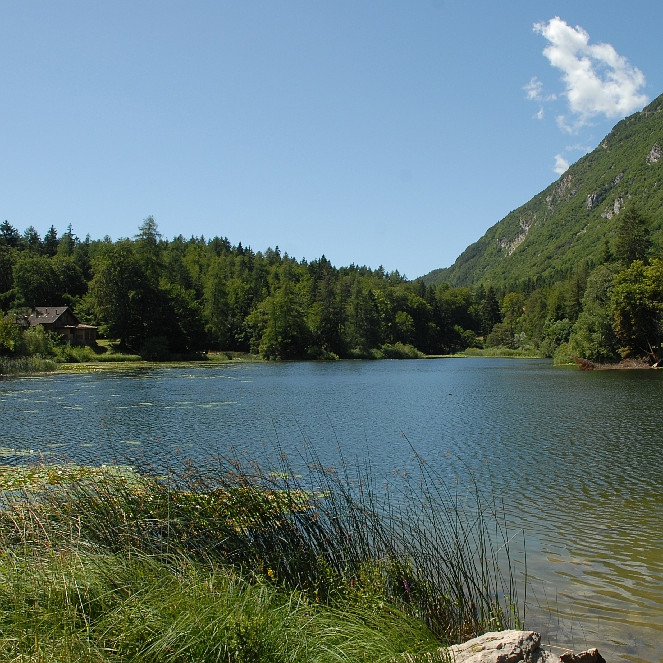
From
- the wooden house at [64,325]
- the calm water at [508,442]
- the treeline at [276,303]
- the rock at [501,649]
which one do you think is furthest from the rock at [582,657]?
the wooden house at [64,325]

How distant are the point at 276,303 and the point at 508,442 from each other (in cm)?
8406

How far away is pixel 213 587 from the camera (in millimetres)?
5953

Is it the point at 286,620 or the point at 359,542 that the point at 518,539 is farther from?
the point at 286,620

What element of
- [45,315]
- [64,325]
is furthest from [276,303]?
[45,315]

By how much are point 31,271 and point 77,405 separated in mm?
79761

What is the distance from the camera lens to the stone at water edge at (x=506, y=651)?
17.1ft

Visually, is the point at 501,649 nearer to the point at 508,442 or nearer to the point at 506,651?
the point at 506,651

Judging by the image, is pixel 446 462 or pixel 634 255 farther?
pixel 634 255

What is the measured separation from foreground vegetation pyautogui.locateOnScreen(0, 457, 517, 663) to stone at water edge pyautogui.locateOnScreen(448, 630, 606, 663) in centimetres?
32

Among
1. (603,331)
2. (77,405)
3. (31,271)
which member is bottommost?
(77,405)

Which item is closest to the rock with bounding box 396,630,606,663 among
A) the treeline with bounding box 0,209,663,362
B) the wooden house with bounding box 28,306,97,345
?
the treeline with bounding box 0,209,663,362

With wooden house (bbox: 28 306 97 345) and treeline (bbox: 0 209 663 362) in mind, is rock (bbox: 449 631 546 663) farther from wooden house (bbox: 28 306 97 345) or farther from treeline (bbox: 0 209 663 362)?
wooden house (bbox: 28 306 97 345)

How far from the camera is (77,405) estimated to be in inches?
1286

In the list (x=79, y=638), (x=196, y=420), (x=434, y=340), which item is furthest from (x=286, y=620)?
(x=434, y=340)
